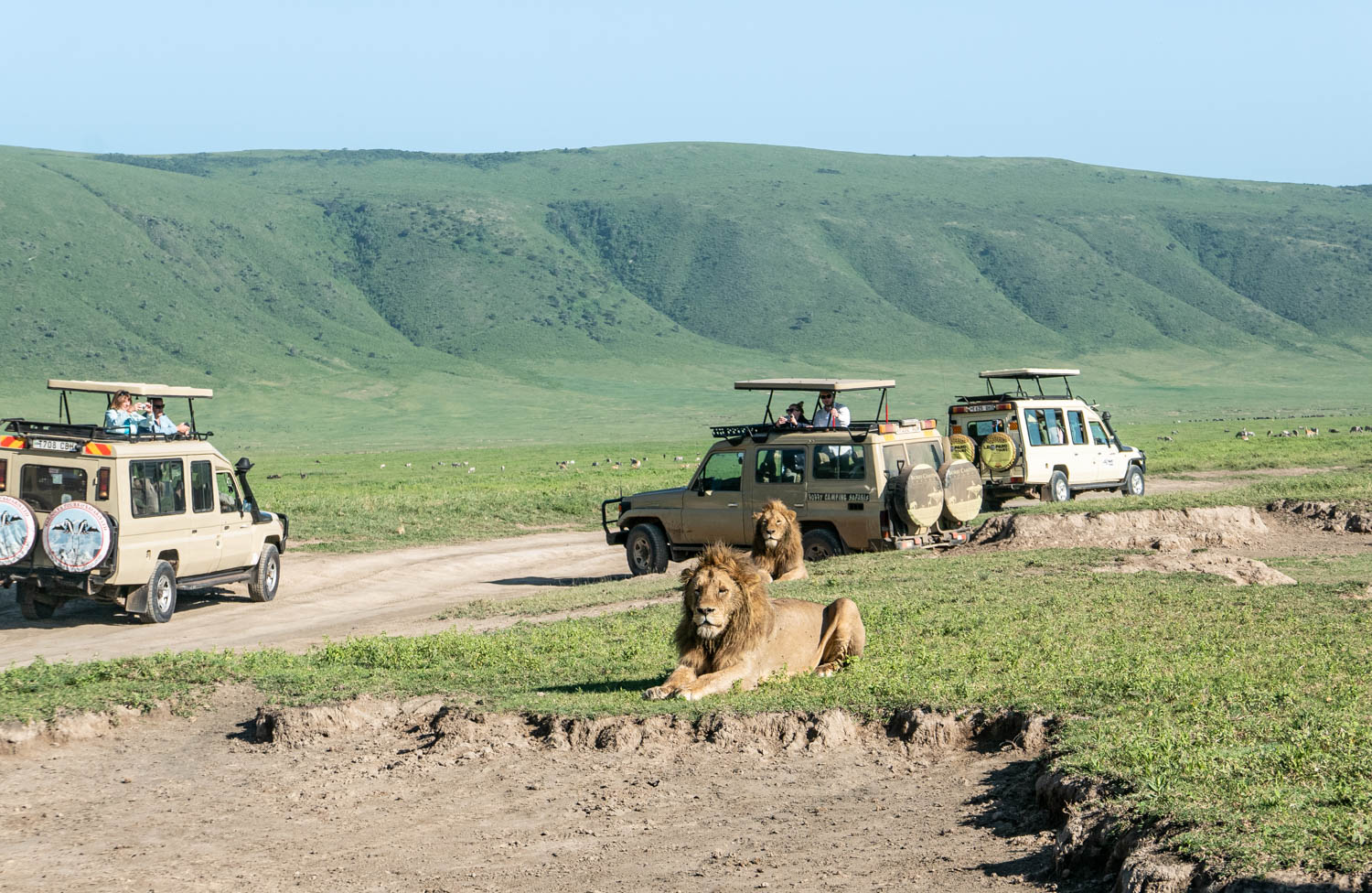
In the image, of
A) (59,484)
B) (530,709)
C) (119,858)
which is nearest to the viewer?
(119,858)

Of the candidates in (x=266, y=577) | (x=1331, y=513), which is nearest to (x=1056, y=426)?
(x=1331, y=513)

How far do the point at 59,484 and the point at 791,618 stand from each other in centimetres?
1022

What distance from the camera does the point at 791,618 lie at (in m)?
11.4

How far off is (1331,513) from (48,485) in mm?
19124

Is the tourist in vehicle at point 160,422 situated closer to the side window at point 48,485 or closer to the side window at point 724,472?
the side window at point 48,485

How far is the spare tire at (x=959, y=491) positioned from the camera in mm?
20500

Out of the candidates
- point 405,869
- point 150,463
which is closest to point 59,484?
point 150,463

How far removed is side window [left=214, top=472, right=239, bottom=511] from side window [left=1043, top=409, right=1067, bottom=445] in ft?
51.3

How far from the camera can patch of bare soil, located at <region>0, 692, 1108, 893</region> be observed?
8.03 meters

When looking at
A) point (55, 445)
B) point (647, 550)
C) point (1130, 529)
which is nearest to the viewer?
point (55, 445)

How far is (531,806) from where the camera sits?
923 cm


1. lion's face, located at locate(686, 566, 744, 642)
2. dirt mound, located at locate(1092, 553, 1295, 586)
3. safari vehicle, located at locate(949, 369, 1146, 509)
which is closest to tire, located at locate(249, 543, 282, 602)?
dirt mound, located at locate(1092, 553, 1295, 586)

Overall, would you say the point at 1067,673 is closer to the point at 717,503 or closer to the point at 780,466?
the point at 780,466

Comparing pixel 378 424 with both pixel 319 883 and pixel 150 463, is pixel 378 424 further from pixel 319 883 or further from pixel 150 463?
pixel 319 883
